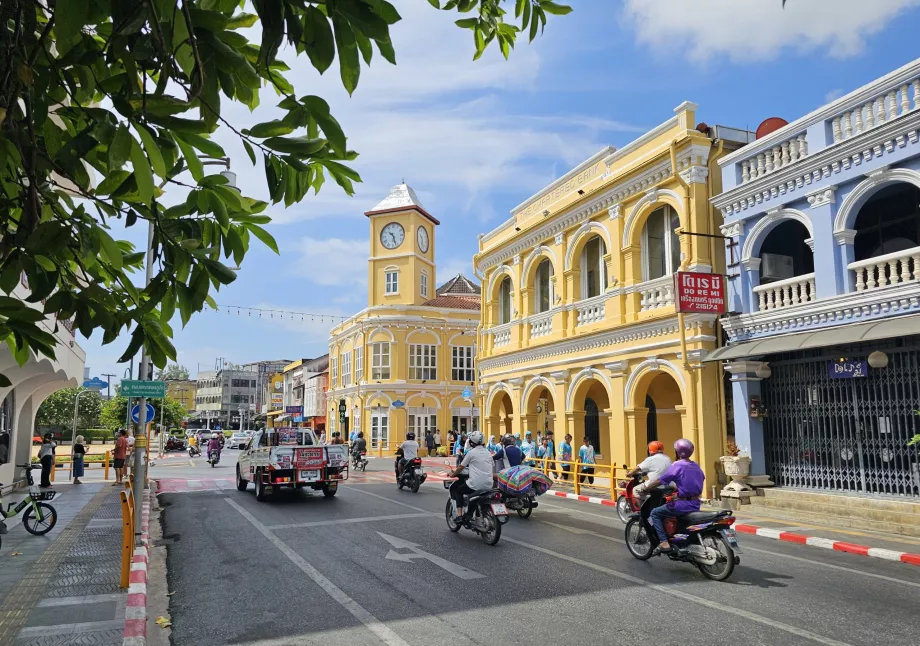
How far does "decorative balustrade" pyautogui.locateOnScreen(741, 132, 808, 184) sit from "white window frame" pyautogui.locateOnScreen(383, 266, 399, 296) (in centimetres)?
3300

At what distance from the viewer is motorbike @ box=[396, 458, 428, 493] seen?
19.6 meters

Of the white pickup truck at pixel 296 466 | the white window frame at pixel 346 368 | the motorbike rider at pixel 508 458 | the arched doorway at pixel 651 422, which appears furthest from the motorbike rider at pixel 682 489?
the white window frame at pixel 346 368

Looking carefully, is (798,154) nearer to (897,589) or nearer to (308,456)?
(897,589)

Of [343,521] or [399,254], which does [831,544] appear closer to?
[343,521]

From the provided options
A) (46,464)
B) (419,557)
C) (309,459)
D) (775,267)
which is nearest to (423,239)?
(46,464)

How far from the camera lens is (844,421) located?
1326 cm

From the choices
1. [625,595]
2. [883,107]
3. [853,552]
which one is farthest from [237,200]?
[883,107]

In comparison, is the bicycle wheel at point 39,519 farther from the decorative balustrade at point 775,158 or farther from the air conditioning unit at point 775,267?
the decorative balustrade at point 775,158

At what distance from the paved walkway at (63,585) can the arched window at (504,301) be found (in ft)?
52.4

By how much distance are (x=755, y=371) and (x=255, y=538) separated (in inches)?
414

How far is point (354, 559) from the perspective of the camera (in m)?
9.61

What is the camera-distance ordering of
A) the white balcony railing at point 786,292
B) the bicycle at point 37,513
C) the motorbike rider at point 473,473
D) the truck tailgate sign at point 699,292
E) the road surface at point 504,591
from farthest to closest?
the truck tailgate sign at point 699,292 → the white balcony railing at point 786,292 → the bicycle at point 37,513 → the motorbike rider at point 473,473 → the road surface at point 504,591

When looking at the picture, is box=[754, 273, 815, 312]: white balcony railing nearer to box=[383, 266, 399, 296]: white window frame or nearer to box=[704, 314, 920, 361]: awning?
box=[704, 314, 920, 361]: awning

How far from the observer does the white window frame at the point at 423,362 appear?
45856mm
